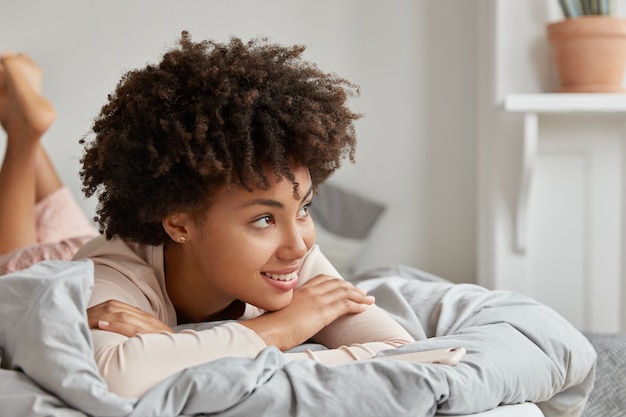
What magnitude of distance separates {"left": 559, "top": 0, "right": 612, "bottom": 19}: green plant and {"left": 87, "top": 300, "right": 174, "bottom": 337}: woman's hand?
1669 millimetres

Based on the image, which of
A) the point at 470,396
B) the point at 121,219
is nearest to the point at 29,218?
the point at 121,219

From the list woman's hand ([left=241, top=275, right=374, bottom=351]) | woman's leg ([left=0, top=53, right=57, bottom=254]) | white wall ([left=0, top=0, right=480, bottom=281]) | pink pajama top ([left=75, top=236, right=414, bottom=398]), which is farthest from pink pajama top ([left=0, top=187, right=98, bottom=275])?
woman's hand ([left=241, top=275, right=374, bottom=351])

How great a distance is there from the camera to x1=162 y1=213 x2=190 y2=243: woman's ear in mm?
1262

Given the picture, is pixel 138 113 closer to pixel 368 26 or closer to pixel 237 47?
pixel 237 47

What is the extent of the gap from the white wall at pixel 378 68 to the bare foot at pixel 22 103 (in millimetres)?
742

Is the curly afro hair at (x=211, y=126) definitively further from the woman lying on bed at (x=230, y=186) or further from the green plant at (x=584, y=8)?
the green plant at (x=584, y=8)

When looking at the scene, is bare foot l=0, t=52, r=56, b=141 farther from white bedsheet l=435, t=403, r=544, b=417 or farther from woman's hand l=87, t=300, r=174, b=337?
white bedsheet l=435, t=403, r=544, b=417

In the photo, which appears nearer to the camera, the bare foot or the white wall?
the bare foot

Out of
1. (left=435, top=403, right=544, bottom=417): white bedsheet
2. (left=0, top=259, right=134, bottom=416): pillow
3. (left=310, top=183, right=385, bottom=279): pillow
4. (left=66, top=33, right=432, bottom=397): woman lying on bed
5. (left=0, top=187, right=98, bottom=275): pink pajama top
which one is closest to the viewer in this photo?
(left=0, top=259, right=134, bottom=416): pillow

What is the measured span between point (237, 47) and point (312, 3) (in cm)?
190

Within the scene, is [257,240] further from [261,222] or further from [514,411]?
[514,411]

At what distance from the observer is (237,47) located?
1.24 m

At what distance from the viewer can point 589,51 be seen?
7.85 feet

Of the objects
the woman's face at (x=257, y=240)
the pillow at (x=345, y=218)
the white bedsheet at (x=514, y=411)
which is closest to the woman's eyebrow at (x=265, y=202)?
the woman's face at (x=257, y=240)
